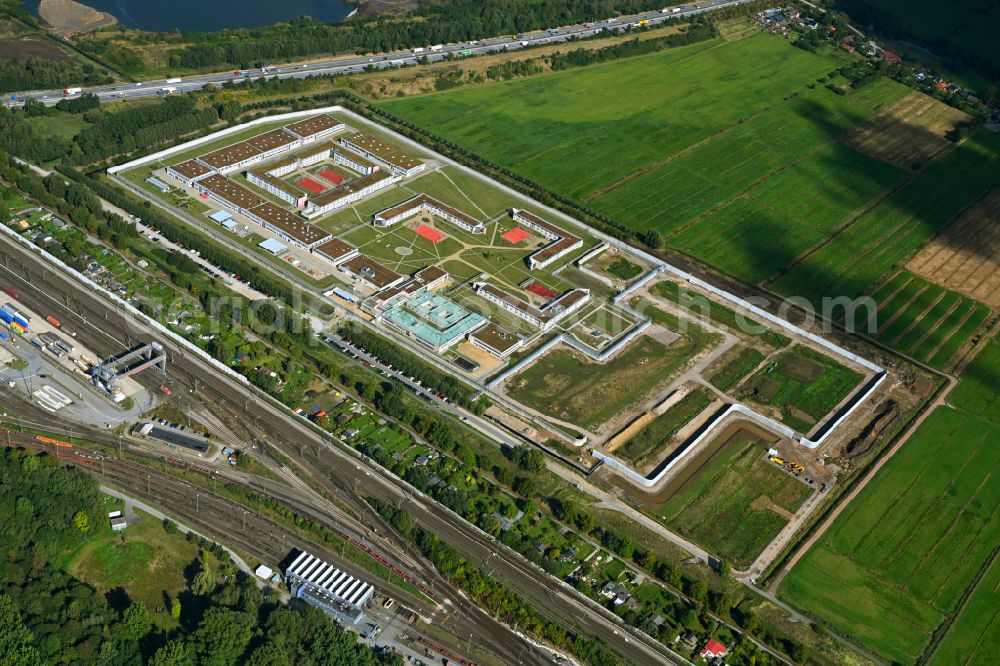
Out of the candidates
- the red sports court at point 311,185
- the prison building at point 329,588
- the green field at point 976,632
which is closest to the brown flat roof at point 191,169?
the red sports court at point 311,185

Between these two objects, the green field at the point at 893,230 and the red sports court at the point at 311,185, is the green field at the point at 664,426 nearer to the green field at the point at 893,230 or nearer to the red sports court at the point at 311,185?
the green field at the point at 893,230

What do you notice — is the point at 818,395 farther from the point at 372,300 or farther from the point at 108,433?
the point at 108,433

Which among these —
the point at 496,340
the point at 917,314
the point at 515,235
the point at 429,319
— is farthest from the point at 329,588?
the point at 917,314

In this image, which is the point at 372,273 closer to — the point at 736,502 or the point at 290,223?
the point at 290,223

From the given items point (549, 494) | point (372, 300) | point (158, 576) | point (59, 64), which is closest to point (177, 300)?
point (372, 300)

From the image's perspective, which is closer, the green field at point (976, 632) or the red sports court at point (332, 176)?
the green field at point (976, 632)

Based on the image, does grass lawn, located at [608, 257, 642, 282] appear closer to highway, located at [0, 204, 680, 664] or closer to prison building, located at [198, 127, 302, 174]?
highway, located at [0, 204, 680, 664]

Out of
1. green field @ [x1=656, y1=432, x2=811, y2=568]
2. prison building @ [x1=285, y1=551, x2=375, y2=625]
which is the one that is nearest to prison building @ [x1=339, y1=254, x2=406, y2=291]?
prison building @ [x1=285, y1=551, x2=375, y2=625]
